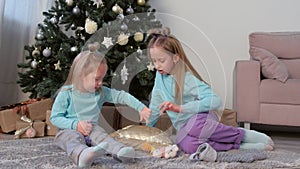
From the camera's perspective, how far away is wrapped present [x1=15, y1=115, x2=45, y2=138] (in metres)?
1.88

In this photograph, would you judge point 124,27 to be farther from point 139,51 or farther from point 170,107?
point 170,107

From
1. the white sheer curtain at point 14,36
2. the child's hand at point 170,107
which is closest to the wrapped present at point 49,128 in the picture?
the child's hand at point 170,107

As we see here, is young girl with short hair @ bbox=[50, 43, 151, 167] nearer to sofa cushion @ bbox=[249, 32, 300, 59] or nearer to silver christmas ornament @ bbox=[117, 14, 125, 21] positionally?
silver christmas ornament @ bbox=[117, 14, 125, 21]

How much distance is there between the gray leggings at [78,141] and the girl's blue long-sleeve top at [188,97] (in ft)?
0.83

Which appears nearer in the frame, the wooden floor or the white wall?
the wooden floor

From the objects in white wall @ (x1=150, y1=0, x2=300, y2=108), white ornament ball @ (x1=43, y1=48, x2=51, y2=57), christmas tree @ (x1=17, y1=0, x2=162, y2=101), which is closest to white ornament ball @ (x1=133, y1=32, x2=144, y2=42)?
christmas tree @ (x1=17, y1=0, x2=162, y2=101)

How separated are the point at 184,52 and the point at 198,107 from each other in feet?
0.76

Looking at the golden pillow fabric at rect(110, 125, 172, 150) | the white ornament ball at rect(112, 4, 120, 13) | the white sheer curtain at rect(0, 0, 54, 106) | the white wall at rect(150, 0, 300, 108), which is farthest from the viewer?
the white wall at rect(150, 0, 300, 108)

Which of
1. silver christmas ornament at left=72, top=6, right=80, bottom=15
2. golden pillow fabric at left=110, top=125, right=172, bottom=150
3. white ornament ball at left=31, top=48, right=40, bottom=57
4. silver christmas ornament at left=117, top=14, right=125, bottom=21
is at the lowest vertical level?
golden pillow fabric at left=110, top=125, right=172, bottom=150

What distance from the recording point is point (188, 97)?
1.47 metres

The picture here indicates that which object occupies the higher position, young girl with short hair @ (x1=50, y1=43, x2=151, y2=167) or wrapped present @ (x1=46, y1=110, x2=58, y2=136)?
young girl with short hair @ (x1=50, y1=43, x2=151, y2=167)

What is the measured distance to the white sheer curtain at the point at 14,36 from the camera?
2754 mm

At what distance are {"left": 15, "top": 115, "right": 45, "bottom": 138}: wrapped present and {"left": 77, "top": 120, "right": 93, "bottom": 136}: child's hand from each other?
23.7 inches

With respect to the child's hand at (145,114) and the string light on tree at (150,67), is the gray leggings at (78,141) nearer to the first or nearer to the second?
the child's hand at (145,114)
